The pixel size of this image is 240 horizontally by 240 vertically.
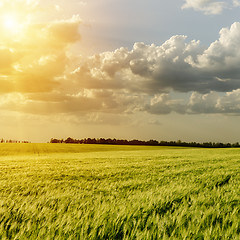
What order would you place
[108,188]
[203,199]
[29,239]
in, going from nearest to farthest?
1. [29,239]
2. [203,199]
3. [108,188]

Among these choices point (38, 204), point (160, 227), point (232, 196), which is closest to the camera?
point (160, 227)

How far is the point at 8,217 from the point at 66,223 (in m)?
1.03

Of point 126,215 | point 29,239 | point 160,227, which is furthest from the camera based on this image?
point 126,215

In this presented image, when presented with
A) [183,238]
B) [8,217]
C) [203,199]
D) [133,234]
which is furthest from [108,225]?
[203,199]

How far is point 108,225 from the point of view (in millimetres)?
3285

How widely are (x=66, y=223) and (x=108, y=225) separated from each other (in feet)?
1.91

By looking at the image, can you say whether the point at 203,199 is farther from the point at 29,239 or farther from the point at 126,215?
the point at 29,239

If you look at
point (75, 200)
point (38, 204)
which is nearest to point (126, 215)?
point (75, 200)

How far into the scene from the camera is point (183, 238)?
9.52ft

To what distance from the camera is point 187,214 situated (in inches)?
152

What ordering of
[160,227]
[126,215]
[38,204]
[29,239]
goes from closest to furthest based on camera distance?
1. [29,239]
2. [160,227]
3. [126,215]
4. [38,204]

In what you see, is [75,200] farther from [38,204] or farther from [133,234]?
[133,234]

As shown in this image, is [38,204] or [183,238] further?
[38,204]

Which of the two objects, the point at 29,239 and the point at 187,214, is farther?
the point at 187,214
